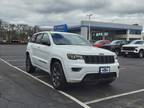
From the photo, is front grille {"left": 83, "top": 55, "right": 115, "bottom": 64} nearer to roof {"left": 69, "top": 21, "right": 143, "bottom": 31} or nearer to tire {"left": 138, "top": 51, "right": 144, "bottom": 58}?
tire {"left": 138, "top": 51, "right": 144, "bottom": 58}

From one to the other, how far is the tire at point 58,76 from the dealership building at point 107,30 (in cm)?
6446

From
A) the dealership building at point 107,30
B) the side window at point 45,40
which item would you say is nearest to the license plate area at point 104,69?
the side window at point 45,40

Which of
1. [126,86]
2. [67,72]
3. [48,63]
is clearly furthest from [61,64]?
[126,86]

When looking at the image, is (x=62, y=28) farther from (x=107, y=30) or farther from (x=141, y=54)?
(x=107, y=30)

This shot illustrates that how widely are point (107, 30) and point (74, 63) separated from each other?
7749 centimetres

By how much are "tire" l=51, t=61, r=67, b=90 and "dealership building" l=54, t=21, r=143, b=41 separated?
211ft

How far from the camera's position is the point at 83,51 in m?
7.49

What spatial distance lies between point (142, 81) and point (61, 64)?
11.9 ft

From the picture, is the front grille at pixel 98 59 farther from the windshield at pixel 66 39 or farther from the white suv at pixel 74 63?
the windshield at pixel 66 39

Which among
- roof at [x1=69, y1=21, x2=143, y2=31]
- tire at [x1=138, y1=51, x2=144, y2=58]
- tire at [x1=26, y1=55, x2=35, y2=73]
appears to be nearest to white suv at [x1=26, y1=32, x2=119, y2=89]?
tire at [x1=26, y1=55, x2=35, y2=73]

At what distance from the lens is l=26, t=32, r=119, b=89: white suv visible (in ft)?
24.0

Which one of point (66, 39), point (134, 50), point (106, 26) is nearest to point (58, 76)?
point (66, 39)

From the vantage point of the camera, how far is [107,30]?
83.6 m

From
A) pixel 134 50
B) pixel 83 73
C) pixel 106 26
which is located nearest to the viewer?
pixel 83 73
